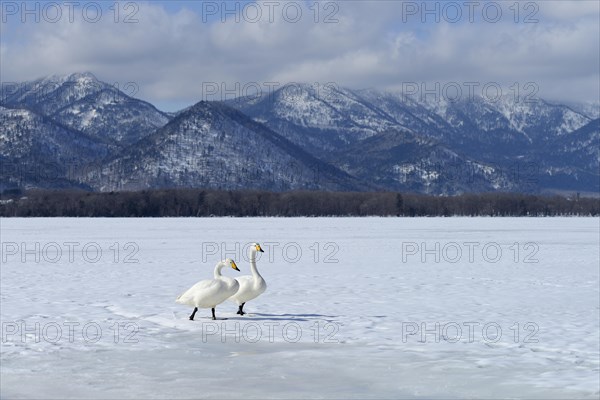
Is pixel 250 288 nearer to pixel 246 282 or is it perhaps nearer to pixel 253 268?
pixel 246 282

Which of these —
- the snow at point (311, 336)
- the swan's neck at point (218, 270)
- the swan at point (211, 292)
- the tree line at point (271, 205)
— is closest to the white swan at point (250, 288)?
the snow at point (311, 336)

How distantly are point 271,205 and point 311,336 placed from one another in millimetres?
146839

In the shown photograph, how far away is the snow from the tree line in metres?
124

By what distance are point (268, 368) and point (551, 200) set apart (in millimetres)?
178290

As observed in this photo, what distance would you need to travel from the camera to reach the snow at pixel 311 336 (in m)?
11.3

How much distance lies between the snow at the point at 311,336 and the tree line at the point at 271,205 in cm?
12443

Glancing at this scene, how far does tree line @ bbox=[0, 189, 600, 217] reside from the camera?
500 ft

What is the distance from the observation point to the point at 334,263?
1331 inches

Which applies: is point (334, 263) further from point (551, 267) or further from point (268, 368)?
point (268, 368)

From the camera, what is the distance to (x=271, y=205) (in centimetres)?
16200

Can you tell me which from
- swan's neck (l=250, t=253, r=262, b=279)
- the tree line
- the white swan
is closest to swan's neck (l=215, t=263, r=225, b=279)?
the white swan

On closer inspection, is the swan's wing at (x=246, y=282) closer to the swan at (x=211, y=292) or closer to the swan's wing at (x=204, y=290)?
the swan at (x=211, y=292)

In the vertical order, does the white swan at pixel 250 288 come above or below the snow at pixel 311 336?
above

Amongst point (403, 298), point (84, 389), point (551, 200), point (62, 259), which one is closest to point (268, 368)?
point (84, 389)
